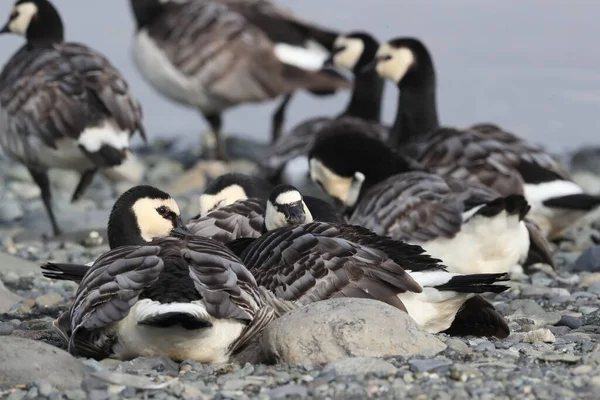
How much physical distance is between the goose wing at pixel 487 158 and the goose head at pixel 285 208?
2.61 m

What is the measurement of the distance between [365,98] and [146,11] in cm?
375

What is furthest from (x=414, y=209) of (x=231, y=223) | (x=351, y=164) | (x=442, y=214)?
(x=231, y=223)

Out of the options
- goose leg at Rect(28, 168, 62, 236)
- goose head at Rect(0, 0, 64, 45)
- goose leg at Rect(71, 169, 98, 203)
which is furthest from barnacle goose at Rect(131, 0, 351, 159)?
goose leg at Rect(28, 168, 62, 236)

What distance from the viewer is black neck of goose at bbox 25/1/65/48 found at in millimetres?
11586

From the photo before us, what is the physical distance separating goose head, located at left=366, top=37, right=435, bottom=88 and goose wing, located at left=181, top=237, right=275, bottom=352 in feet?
20.2

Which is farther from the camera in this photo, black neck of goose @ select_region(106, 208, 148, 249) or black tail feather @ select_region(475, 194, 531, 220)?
black tail feather @ select_region(475, 194, 531, 220)

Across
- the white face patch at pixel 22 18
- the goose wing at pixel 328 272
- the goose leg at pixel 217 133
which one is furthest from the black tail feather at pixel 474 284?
the goose leg at pixel 217 133

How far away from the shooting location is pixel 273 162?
11.5 meters

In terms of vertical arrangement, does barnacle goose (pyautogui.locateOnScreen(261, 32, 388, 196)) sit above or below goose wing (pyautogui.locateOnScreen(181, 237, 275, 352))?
below

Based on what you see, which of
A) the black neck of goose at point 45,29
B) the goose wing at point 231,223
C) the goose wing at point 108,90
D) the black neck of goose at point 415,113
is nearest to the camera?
the goose wing at point 231,223

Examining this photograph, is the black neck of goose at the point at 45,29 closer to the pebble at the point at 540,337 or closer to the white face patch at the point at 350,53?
the white face patch at the point at 350,53

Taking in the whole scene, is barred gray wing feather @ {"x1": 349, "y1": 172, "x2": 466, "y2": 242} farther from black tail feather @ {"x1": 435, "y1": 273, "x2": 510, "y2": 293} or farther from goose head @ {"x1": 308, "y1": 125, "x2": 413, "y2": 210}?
black tail feather @ {"x1": 435, "y1": 273, "x2": 510, "y2": 293}

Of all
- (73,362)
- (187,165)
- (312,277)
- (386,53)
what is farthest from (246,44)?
(73,362)

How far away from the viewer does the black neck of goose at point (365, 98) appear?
12891 millimetres
